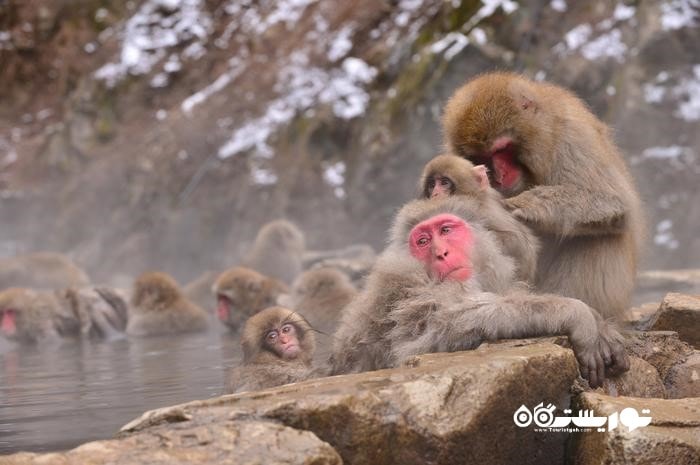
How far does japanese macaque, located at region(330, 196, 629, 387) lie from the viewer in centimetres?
321

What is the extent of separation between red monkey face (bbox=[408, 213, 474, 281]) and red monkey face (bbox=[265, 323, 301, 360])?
1.07 m

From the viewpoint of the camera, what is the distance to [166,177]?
14.4 metres

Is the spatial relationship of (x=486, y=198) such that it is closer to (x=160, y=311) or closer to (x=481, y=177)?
(x=481, y=177)

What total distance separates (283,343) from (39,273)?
25.4 ft

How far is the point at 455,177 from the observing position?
3918 mm

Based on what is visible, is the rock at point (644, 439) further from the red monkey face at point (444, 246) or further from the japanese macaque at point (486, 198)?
the japanese macaque at point (486, 198)

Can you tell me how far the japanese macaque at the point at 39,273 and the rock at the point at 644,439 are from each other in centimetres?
935

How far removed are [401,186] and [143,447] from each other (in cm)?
969

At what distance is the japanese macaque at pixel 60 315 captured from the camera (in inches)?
344

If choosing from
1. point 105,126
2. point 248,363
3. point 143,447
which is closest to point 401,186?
point 105,126

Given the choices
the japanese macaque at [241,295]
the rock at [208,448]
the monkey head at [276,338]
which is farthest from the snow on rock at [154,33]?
the rock at [208,448]

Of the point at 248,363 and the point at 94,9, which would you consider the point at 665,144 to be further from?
the point at 94,9

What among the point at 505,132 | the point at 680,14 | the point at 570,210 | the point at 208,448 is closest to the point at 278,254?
the point at 680,14

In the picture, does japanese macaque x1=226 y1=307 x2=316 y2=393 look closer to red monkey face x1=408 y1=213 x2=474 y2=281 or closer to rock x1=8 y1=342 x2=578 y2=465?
red monkey face x1=408 y1=213 x2=474 y2=281
